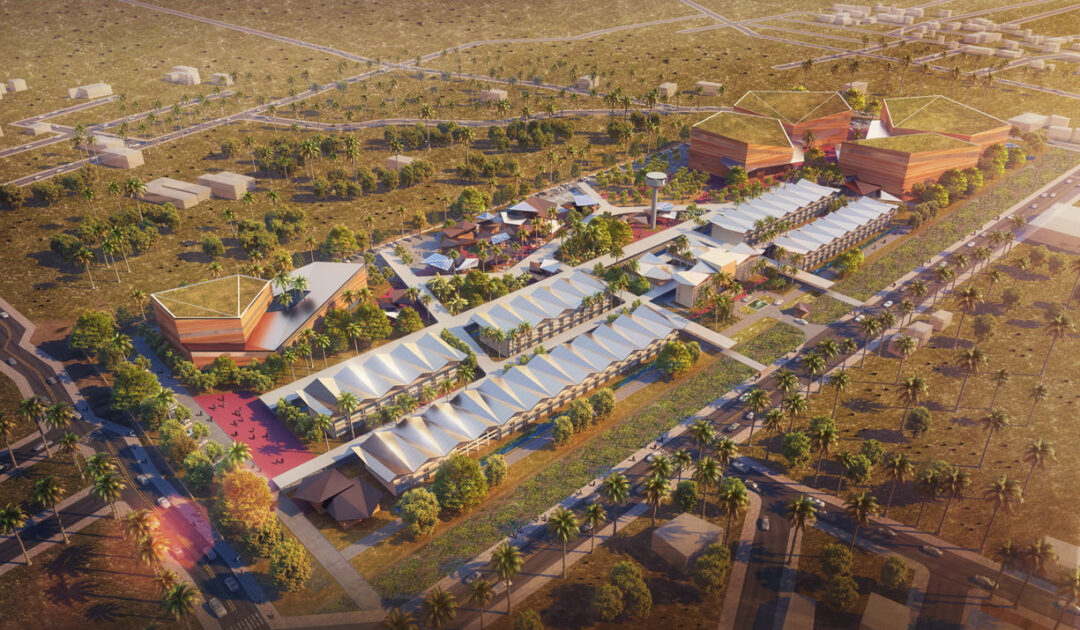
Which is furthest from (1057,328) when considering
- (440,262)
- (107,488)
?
(107,488)

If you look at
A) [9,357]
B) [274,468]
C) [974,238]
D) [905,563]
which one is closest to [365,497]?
[274,468]

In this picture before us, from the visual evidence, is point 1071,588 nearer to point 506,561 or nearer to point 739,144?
point 506,561

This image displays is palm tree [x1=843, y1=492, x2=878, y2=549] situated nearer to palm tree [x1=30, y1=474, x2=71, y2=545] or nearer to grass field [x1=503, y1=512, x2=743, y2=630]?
grass field [x1=503, y1=512, x2=743, y2=630]

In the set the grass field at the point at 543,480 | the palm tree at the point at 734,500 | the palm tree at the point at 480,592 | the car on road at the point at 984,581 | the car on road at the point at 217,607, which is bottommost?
the car on road at the point at 217,607

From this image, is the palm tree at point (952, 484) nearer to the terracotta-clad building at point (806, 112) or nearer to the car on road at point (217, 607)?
the car on road at point (217, 607)

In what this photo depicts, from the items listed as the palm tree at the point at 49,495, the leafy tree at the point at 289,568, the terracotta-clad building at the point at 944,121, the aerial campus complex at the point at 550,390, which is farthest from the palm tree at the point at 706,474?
the terracotta-clad building at the point at 944,121
